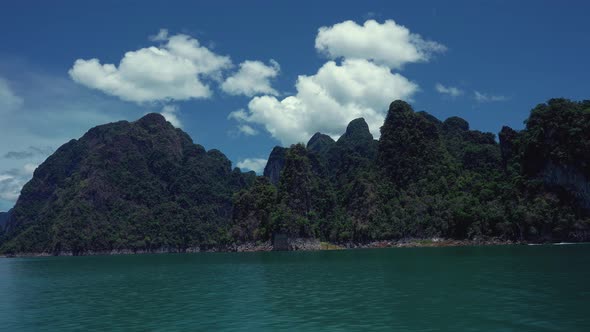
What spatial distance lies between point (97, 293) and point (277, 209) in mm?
127432

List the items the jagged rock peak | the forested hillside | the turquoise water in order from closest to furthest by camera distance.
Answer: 1. the turquoise water
2. the forested hillside
3. the jagged rock peak

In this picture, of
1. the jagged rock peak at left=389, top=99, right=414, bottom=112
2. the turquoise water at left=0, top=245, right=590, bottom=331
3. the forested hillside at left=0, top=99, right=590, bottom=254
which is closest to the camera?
the turquoise water at left=0, top=245, right=590, bottom=331

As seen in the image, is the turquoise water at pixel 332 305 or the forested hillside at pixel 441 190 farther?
the forested hillside at pixel 441 190

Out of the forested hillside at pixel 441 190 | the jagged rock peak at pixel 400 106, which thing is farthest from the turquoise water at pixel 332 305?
the jagged rock peak at pixel 400 106

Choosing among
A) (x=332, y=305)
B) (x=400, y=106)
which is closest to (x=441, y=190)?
(x=400, y=106)

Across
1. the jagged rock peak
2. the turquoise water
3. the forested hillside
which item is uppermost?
the jagged rock peak

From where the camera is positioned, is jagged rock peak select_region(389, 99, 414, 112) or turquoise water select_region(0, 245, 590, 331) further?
jagged rock peak select_region(389, 99, 414, 112)

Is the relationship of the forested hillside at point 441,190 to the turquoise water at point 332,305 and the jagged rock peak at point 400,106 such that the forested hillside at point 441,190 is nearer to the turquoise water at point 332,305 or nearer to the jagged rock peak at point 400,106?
the jagged rock peak at point 400,106

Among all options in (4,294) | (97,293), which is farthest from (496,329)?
(4,294)

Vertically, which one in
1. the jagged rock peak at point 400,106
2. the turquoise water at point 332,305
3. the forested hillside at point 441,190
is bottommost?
the turquoise water at point 332,305

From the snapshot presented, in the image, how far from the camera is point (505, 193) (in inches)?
4806

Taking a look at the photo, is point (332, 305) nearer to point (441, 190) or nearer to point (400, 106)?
point (441, 190)

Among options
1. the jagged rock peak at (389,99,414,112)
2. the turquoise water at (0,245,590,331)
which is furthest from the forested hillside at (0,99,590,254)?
the turquoise water at (0,245,590,331)

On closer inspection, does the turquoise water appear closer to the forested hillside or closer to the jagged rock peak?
the forested hillside
